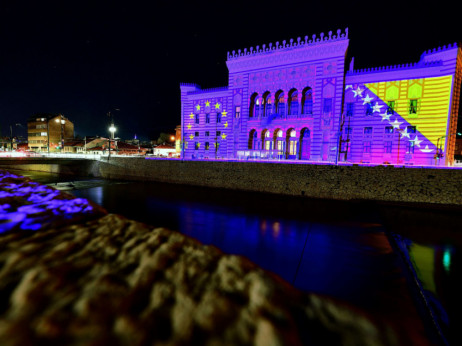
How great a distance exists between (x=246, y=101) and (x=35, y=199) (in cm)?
3272

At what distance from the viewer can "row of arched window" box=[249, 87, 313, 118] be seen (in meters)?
31.9

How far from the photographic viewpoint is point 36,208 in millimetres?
3641

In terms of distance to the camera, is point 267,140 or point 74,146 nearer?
point 267,140

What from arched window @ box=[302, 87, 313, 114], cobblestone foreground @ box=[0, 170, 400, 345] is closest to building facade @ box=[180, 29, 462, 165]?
arched window @ box=[302, 87, 313, 114]

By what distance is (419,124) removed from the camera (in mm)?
27359

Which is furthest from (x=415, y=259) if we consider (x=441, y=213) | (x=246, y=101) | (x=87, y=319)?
(x=246, y=101)

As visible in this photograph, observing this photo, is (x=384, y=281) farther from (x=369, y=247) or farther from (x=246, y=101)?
(x=246, y=101)

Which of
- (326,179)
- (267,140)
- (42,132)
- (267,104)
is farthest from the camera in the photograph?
(42,132)

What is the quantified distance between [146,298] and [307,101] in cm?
3351

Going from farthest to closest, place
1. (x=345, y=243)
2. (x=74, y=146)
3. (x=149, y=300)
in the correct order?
(x=74, y=146)
(x=345, y=243)
(x=149, y=300)

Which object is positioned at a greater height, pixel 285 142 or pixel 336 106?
pixel 336 106

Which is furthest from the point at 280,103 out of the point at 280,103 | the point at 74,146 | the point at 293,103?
the point at 74,146

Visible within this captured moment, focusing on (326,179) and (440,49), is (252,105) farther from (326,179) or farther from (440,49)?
(440,49)

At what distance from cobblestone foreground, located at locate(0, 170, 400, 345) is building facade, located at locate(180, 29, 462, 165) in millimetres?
22573
